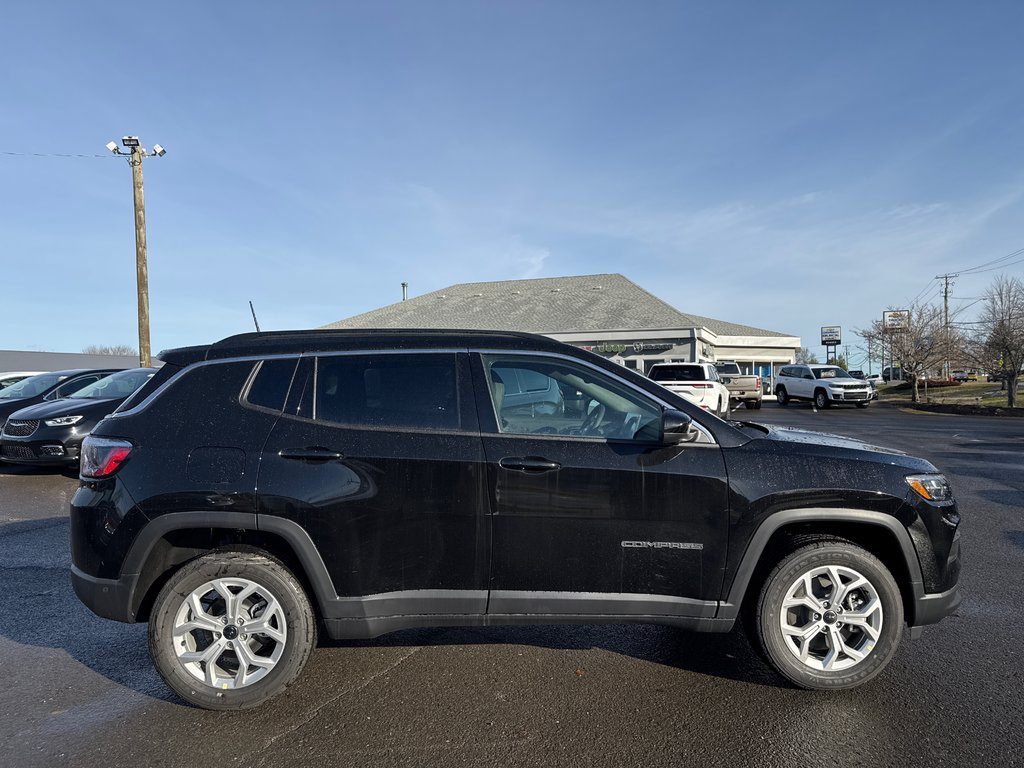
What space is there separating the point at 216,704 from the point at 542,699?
1.59 meters

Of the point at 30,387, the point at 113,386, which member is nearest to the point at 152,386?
the point at 113,386

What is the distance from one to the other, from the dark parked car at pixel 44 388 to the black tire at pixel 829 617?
11526mm

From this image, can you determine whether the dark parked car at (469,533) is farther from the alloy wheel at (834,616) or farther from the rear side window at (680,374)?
the rear side window at (680,374)

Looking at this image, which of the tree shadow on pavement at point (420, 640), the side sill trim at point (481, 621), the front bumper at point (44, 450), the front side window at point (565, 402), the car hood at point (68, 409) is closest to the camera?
the side sill trim at point (481, 621)

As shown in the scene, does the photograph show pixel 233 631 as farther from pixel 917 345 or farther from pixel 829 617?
pixel 917 345

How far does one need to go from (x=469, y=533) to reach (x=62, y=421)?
8548 millimetres

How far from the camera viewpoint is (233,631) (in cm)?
326

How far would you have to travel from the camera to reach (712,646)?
12.9 feet

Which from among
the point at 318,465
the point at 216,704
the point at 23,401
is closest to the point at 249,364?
the point at 318,465

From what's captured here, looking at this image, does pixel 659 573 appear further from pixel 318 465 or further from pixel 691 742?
pixel 318 465

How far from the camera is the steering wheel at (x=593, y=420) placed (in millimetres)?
3422

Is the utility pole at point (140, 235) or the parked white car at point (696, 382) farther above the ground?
the utility pole at point (140, 235)

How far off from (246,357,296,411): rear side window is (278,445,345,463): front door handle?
263 mm

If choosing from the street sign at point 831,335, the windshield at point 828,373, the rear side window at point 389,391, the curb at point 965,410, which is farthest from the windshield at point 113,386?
the street sign at point 831,335
